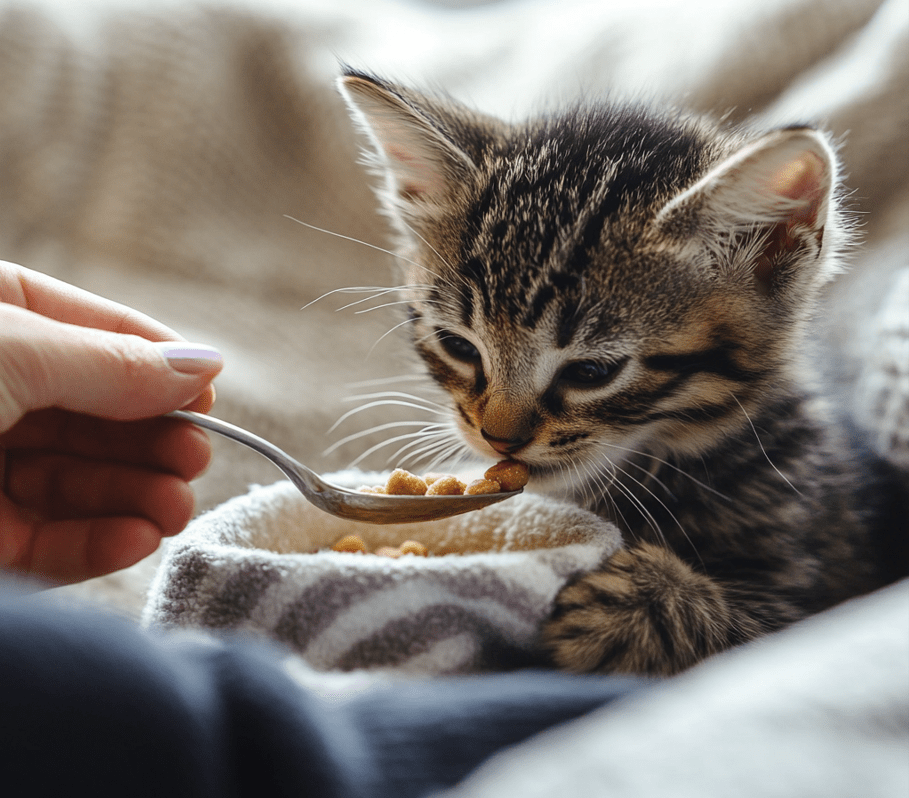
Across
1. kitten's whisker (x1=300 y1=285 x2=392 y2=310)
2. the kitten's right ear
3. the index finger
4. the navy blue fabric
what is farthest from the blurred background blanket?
the navy blue fabric

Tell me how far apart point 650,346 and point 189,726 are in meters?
0.60

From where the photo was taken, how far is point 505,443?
85cm

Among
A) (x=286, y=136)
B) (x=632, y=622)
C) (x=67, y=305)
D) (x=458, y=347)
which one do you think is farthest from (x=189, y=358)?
(x=286, y=136)

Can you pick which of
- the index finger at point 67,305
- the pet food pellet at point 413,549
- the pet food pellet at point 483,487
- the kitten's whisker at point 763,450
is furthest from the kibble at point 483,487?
the index finger at point 67,305

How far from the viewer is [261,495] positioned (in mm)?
889

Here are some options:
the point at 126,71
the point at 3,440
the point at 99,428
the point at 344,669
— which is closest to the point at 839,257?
the point at 344,669

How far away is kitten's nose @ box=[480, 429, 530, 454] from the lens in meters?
0.84

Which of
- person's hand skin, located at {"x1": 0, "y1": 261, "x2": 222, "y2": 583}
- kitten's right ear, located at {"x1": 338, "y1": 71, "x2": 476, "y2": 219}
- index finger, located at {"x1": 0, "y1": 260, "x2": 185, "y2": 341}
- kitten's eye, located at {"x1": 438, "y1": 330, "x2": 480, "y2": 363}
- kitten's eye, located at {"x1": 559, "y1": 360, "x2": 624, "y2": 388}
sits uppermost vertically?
kitten's right ear, located at {"x1": 338, "y1": 71, "x2": 476, "y2": 219}

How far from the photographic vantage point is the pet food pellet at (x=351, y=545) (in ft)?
2.87

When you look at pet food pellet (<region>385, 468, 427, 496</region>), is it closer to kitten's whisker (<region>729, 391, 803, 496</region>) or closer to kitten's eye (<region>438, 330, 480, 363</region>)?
kitten's eye (<region>438, 330, 480, 363</region>)

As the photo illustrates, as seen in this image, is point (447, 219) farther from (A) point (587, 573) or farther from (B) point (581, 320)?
(A) point (587, 573)

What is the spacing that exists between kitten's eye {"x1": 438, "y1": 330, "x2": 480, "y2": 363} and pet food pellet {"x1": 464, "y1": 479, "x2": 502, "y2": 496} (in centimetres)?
17

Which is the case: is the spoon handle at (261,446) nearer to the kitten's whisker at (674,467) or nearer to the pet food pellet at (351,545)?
the pet food pellet at (351,545)

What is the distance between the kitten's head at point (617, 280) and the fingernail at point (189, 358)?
0.29m
